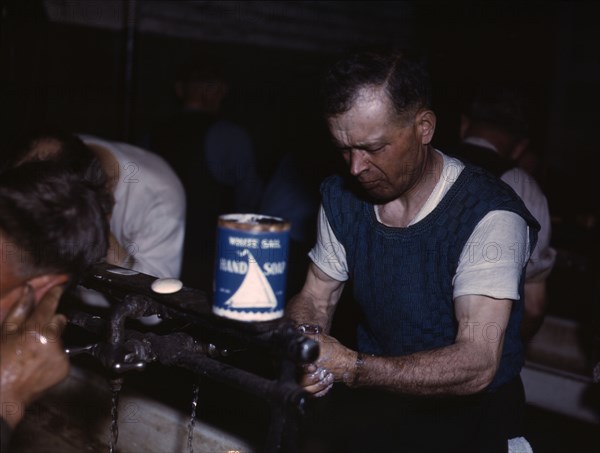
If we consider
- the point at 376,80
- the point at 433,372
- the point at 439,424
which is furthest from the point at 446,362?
the point at 376,80

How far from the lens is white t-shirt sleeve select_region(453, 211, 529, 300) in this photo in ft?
6.81

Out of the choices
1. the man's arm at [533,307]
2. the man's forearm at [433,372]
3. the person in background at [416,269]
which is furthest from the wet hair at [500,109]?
the man's forearm at [433,372]

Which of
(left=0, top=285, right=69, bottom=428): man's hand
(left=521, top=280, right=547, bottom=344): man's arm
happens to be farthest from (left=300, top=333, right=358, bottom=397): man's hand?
(left=521, top=280, right=547, bottom=344): man's arm

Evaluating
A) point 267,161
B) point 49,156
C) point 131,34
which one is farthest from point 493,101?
point 267,161

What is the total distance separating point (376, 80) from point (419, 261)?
0.65 m

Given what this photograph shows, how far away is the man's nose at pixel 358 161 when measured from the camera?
223 centimetres

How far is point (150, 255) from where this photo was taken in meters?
3.29

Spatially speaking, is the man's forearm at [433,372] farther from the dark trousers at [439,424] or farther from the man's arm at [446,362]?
the dark trousers at [439,424]

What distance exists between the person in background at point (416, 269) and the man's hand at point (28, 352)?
69cm

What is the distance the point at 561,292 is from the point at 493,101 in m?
2.67

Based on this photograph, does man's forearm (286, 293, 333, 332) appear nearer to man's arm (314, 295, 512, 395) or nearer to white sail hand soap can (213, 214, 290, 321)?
man's arm (314, 295, 512, 395)

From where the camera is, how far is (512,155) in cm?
376

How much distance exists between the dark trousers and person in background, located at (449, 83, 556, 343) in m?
1.14

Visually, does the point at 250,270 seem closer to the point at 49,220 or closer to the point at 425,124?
the point at 49,220
